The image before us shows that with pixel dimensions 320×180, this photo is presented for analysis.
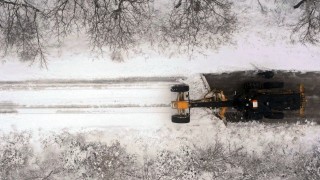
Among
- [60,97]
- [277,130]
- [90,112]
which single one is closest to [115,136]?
[90,112]

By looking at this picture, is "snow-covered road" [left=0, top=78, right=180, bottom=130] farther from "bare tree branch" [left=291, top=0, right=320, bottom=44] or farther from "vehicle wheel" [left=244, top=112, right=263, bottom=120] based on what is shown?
"bare tree branch" [left=291, top=0, right=320, bottom=44]

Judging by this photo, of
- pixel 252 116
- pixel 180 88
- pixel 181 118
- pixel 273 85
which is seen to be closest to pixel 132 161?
pixel 181 118

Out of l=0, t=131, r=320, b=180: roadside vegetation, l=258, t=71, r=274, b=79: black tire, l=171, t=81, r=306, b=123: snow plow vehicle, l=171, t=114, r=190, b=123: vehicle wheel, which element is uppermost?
l=258, t=71, r=274, b=79: black tire

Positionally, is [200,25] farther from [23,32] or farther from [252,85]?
[23,32]

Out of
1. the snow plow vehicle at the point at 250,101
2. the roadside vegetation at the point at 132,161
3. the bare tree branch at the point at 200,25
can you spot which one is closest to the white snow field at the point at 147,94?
the roadside vegetation at the point at 132,161

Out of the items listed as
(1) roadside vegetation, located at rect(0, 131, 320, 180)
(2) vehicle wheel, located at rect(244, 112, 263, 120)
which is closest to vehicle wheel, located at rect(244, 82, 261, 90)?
(2) vehicle wheel, located at rect(244, 112, 263, 120)

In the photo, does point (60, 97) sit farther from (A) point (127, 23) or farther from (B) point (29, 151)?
(A) point (127, 23)

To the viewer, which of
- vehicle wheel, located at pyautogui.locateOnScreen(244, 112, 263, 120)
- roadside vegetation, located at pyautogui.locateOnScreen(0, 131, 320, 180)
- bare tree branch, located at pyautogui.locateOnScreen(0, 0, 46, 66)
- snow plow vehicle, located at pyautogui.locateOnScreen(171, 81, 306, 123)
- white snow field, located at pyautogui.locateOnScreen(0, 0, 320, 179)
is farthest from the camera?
roadside vegetation, located at pyautogui.locateOnScreen(0, 131, 320, 180)
